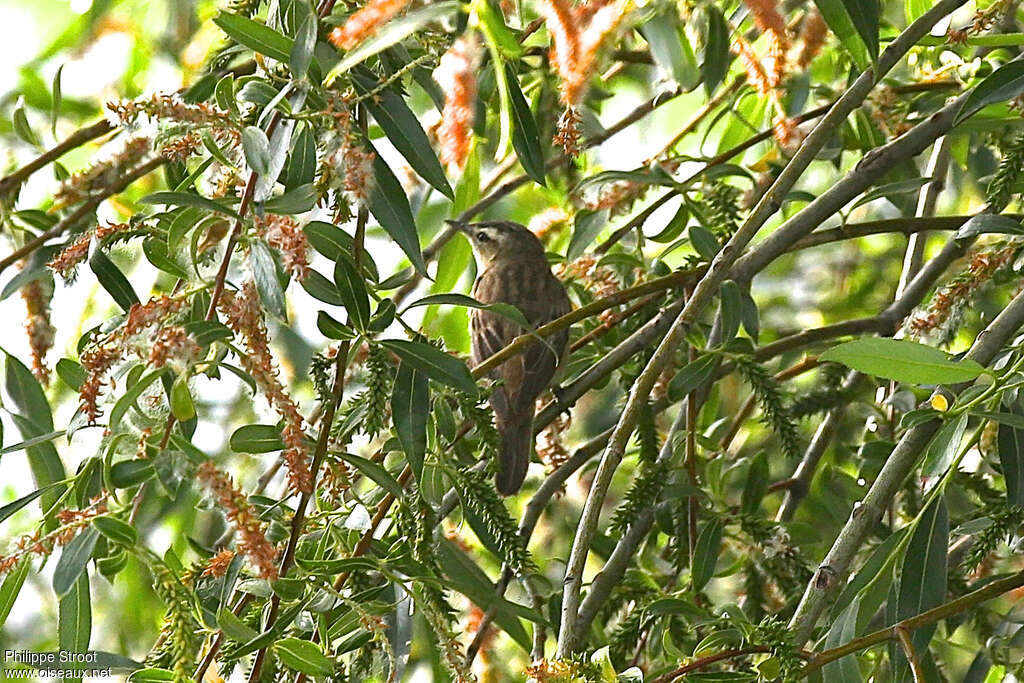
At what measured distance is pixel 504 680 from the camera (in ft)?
9.29

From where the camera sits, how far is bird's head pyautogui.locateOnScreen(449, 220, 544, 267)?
3.75 meters

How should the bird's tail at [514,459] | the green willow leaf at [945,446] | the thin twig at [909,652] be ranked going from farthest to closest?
the bird's tail at [514,459] < the green willow leaf at [945,446] < the thin twig at [909,652]

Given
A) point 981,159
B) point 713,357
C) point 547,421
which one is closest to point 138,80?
point 547,421

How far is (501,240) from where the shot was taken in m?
3.90

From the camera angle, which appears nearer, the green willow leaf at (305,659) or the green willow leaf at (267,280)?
the green willow leaf at (267,280)

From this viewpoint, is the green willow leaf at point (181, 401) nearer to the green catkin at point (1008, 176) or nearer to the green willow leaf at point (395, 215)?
the green willow leaf at point (395, 215)

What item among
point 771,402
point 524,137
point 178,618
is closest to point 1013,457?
point 771,402

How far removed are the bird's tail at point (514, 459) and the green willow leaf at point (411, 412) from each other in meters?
0.73

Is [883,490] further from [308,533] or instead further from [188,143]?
[188,143]

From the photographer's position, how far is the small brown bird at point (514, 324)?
2.84 m

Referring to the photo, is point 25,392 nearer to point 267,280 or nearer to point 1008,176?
point 267,280

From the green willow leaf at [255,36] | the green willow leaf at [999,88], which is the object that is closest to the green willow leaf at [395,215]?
the green willow leaf at [255,36]

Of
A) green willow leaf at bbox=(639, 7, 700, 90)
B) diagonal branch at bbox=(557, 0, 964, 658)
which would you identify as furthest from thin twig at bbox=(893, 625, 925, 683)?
green willow leaf at bbox=(639, 7, 700, 90)

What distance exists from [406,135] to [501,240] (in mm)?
1878
